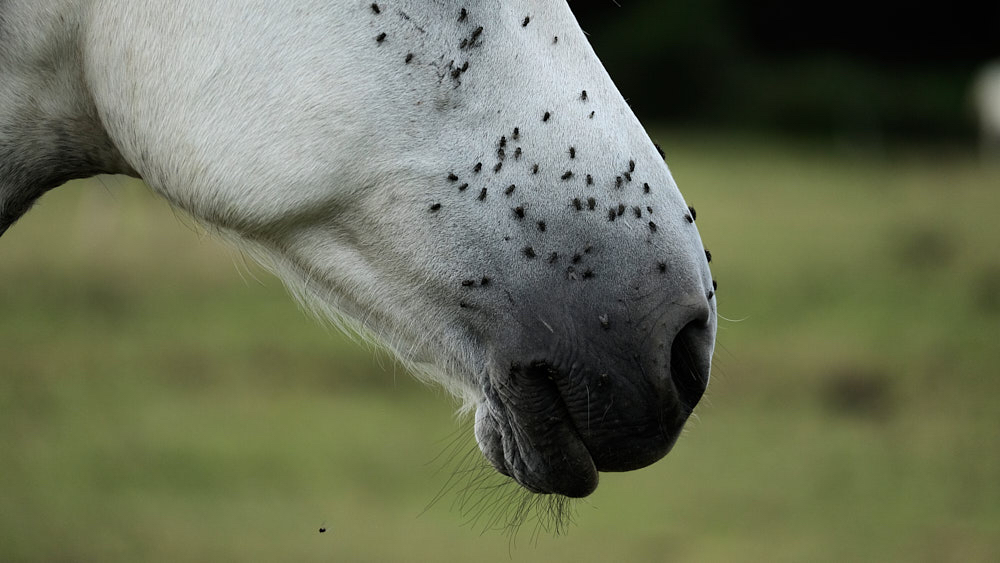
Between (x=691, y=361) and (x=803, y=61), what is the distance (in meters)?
24.4

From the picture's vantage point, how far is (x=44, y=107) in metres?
1.94

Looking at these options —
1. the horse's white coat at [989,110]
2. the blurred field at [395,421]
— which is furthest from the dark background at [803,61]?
the blurred field at [395,421]

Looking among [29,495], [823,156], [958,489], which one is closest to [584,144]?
[29,495]

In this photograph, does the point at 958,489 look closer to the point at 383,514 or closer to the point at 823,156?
the point at 383,514

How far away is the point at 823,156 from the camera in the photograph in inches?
772

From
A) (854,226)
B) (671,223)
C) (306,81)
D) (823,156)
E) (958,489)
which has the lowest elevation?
(823,156)

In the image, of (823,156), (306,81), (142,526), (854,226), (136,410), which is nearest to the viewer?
(306,81)

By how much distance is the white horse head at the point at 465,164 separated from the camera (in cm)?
178

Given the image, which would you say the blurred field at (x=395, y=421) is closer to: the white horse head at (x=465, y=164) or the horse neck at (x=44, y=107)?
the horse neck at (x=44, y=107)

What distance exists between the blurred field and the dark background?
40.3ft

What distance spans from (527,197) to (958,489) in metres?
4.90

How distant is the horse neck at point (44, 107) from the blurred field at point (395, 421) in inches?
36.0

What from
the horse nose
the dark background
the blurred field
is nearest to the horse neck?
the blurred field

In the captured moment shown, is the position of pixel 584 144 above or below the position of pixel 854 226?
above
